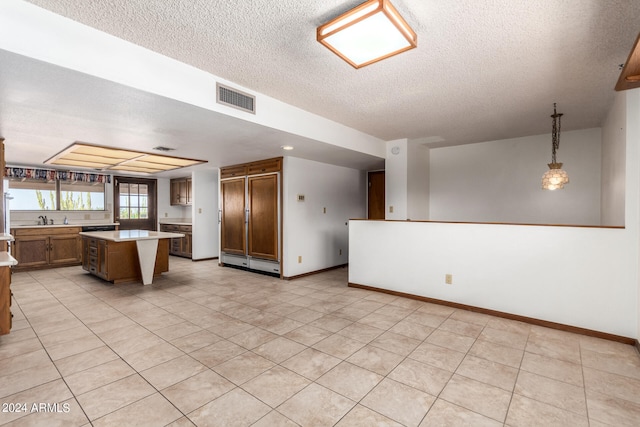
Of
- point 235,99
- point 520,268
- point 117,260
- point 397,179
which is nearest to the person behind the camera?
point 235,99

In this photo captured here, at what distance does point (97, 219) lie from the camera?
23.5 feet

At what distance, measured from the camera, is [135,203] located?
7852 millimetres

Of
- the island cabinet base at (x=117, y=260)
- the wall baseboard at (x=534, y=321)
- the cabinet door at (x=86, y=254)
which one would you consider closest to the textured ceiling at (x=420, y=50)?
the wall baseboard at (x=534, y=321)

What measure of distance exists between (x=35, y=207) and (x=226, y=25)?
711 centimetres

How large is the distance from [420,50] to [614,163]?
112 inches

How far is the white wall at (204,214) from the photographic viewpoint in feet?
23.2

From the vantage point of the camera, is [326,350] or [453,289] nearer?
[326,350]

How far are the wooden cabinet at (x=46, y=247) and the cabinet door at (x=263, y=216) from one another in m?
3.87

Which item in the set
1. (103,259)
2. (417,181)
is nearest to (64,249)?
(103,259)

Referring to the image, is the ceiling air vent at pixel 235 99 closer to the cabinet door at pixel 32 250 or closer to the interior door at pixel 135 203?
the cabinet door at pixel 32 250

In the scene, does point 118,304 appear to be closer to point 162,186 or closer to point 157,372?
point 157,372

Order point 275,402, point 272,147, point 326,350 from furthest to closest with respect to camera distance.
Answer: point 272,147
point 326,350
point 275,402

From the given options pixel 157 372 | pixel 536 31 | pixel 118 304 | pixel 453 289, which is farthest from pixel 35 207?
pixel 536 31

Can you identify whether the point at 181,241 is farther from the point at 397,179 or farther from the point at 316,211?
the point at 397,179
